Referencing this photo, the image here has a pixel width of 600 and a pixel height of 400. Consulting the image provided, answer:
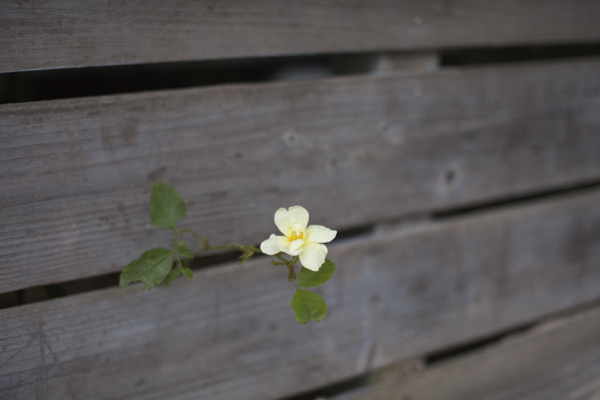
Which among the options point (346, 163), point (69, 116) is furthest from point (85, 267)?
point (346, 163)

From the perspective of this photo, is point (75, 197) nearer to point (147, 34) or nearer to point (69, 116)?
point (69, 116)

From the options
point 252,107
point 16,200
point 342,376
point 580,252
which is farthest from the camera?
point 580,252

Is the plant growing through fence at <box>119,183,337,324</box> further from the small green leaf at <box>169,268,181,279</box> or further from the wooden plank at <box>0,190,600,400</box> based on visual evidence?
the wooden plank at <box>0,190,600,400</box>

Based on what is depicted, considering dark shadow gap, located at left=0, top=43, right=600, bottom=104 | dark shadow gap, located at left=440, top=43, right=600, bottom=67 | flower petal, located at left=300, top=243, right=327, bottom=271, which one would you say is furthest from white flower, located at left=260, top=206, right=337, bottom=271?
dark shadow gap, located at left=440, top=43, right=600, bottom=67

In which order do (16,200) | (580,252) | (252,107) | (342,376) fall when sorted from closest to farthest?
(16,200) < (252,107) < (342,376) < (580,252)

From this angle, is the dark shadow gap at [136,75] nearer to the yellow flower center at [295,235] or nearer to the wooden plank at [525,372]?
the yellow flower center at [295,235]

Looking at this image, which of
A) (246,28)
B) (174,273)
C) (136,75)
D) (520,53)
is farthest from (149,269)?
(520,53)

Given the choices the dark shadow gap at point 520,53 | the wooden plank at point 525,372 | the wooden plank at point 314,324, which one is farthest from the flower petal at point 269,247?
the dark shadow gap at point 520,53
